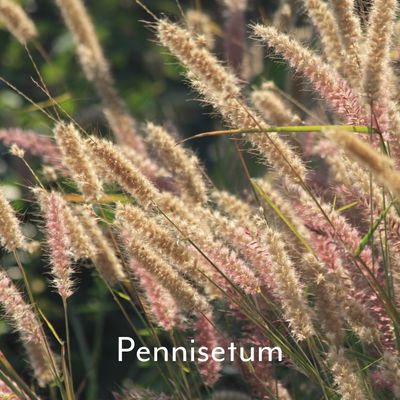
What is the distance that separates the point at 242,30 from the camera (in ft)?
8.29

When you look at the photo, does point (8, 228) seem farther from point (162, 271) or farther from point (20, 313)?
point (162, 271)

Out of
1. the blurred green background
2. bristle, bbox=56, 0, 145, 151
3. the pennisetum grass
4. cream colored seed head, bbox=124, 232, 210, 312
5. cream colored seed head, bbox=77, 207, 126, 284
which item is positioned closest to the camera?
the pennisetum grass

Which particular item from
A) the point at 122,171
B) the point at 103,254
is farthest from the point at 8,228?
the point at 103,254

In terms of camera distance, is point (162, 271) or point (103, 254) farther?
point (103, 254)

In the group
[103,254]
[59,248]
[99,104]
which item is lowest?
[99,104]

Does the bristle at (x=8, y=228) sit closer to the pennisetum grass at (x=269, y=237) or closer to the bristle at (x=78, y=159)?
the pennisetum grass at (x=269, y=237)

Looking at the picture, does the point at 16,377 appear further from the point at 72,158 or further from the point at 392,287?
the point at 392,287

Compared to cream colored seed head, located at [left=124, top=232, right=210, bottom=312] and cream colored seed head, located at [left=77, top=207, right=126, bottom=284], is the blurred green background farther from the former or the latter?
cream colored seed head, located at [left=124, top=232, right=210, bottom=312]

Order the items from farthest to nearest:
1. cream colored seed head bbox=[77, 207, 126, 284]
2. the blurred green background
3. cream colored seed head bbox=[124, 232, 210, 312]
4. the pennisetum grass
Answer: the blurred green background < cream colored seed head bbox=[77, 207, 126, 284] < cream colored seed head bbox=[124, 232, 210, 312] < the pennisetum grass

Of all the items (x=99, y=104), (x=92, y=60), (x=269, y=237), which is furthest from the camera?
(x=99, y=104)

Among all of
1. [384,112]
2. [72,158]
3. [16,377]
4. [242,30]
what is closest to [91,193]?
[72,158]

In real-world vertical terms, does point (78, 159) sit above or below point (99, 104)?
above

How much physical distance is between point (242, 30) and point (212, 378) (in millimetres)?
1175

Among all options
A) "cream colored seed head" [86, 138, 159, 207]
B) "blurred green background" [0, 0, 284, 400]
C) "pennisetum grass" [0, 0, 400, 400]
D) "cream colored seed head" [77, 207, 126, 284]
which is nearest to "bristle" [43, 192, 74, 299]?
"pennisetum grass" [0, 0, 400, 400]
